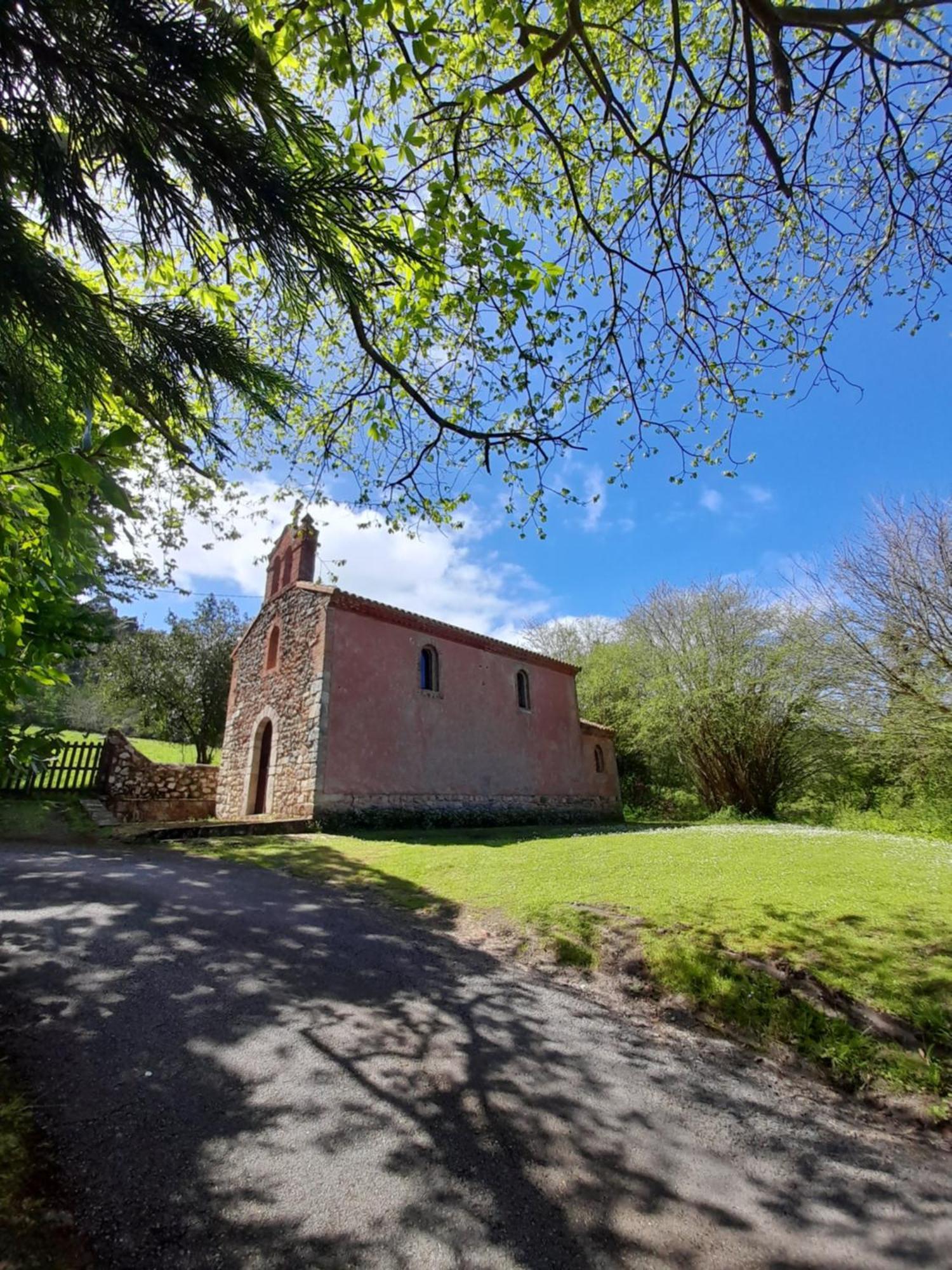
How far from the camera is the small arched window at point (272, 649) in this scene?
16.0m

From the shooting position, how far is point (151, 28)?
2105 millimetres

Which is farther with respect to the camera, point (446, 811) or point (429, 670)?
point (429, 670)

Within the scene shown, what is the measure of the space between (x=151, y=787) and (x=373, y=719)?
6.44m

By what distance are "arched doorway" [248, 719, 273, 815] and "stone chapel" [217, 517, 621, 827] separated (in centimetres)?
3

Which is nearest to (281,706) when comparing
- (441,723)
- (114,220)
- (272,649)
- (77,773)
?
(272,649)

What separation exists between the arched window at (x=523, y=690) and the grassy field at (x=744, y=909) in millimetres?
9499

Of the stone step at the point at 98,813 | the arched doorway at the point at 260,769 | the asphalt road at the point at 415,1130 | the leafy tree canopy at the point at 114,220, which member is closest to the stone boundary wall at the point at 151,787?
the stone step at the point at 98,813

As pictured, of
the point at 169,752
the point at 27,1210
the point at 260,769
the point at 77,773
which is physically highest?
the point at 169,752

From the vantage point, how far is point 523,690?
19.9 metres

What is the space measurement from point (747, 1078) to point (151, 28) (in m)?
5.80

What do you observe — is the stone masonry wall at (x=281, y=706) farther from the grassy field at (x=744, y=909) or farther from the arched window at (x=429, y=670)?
the arched window at (x=429, y=670)

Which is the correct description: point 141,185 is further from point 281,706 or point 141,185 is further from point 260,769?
point 260,769

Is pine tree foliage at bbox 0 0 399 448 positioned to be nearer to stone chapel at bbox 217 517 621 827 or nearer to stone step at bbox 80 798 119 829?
stone step at bbox 80 798 119 829

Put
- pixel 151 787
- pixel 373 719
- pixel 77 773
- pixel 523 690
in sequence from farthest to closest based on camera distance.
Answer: pixel 523 690 < pixel 151 787 < pixel 373 719 < pixel 77 773
